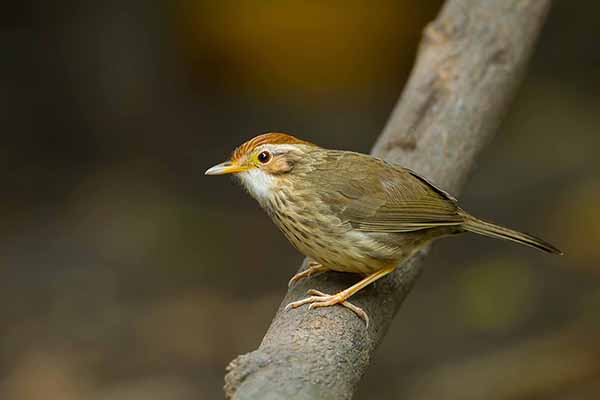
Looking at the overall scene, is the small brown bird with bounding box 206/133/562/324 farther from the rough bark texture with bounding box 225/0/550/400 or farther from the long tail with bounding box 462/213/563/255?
the rough bark texture with bounding box 225/0/550/400

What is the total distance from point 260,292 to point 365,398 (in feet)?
4.67

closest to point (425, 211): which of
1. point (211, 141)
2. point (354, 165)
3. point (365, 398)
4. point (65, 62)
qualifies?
point (354, 165)

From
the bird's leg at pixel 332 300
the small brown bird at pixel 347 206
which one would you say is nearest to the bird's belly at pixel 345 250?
the small brown bird at pixel 347 206

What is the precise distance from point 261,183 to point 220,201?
16.0ft

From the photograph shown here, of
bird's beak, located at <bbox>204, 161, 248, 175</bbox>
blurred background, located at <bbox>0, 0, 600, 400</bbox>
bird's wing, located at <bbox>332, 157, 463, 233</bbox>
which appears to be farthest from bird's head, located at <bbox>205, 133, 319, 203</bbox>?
blurred background, located at <bbox>0, 0, 600, 400</bbox>

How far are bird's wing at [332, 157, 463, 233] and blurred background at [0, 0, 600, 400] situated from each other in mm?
2827

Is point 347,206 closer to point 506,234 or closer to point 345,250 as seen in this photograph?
point 345,250

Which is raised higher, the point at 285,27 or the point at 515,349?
the point at 285,27

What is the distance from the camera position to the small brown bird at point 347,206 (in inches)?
156

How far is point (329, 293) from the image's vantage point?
3.94 meters

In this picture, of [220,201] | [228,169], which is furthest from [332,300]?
→ [220,201]

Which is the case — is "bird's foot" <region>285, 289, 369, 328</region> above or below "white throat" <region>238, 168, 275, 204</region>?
below

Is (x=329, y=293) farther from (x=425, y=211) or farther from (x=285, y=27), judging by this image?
(x=285, y=27)

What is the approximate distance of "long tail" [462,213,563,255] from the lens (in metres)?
4.06
